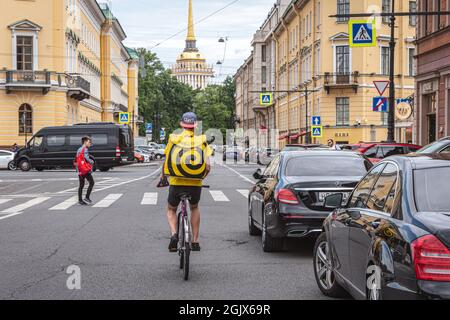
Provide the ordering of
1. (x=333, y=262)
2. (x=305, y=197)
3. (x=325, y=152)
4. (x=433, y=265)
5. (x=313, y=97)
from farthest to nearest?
1. (x=313, y=97)
2. (x=325, y=152)
3. (x=305, y=197)
4. (x=333, y=262)
5. (x=433, y=265)

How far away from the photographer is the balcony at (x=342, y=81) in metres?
56.7

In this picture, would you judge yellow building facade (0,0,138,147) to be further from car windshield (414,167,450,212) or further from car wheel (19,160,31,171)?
car windshield (414,167,450,212)

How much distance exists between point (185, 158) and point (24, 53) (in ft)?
161

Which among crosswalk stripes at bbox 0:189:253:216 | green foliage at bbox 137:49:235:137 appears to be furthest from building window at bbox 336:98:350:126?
green foliage at bbox 137:49:235:137

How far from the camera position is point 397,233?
5.32 m

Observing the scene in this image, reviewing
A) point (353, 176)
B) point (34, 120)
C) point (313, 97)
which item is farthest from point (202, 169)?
point (313, 97)

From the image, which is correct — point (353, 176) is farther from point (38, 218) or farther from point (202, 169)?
point (38, 218)

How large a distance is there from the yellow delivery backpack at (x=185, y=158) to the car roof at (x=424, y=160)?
11.2 feet

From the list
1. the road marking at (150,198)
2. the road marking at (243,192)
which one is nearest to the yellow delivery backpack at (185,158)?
the road marking at (150,198)

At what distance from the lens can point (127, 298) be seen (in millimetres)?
7449

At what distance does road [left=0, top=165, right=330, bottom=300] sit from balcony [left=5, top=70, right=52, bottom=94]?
3713 centimetres

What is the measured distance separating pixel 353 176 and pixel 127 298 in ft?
15.2

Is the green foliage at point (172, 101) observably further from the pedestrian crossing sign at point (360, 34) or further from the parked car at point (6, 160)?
the pedestrian crossing sign at point (360, 34)

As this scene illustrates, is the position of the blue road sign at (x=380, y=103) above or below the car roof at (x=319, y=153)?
above
